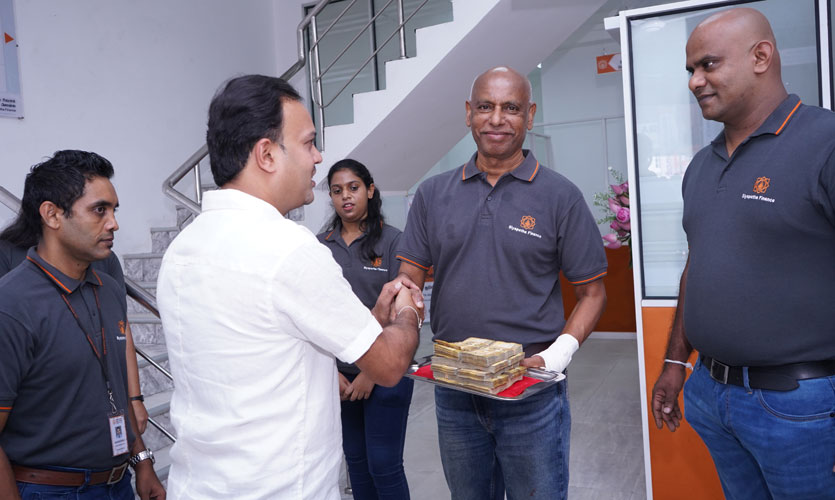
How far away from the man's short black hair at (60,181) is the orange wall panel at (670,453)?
236cm

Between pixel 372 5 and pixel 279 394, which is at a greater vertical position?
pixel 372 5

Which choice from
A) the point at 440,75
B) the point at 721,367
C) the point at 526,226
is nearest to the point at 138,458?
the point at 526,226

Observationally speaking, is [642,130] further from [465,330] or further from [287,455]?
[287,455]

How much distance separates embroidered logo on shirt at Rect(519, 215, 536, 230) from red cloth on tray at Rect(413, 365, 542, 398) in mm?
433

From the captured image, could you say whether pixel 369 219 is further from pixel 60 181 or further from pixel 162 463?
pixel 162 463

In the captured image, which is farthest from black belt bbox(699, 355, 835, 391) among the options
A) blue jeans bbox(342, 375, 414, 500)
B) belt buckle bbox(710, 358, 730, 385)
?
blue jeans bbox(342, 375, 414, 500)

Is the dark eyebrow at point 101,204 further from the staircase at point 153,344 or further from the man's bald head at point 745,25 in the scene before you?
the man's bald head at point 745,25

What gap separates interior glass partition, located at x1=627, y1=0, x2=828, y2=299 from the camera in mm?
2869

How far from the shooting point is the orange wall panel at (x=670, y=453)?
9.09 ft

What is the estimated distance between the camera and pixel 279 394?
45.9 inches

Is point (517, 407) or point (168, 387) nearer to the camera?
point (517, 407)

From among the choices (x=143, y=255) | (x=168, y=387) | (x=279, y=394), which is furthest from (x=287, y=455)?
(x=143, y=255)

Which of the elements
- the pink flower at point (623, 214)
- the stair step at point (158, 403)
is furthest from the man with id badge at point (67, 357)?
the pink flower at point (623, 214)

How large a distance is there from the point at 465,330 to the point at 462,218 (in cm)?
32
